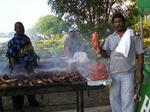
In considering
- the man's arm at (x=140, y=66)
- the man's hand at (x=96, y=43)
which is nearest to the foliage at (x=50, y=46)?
the man's hand at (x=96, y=43)

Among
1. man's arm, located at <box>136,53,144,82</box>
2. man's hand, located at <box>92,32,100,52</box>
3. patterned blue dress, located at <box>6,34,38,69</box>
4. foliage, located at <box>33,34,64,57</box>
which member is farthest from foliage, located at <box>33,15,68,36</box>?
man's arm, located at <box>136,53,144,82</box>

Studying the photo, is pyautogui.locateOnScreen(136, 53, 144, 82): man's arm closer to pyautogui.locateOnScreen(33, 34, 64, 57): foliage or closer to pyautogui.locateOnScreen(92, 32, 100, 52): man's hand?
pyautogui.locateOnScreen(92, 32, 100, 52): man's hand

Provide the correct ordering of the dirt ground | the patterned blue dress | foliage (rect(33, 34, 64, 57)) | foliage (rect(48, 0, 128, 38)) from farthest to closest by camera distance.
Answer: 1. foliage (rect(48, 0, 128, 38))
2. foliage (rect(33, 34, 64, 57))
3. the dirt ground
4. the patterned blue dress

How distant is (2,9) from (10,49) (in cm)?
1182

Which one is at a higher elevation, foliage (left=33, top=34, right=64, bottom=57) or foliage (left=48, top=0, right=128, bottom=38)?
foliage (left=48, top=0, right=128, bottom=38)

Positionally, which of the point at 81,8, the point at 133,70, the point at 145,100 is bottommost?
the point at 145,100

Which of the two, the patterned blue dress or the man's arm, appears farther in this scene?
the patterned blue dress

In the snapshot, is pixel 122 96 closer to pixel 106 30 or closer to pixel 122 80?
pixel 122 80

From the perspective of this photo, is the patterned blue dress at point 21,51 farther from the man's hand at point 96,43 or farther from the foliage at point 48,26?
the foliage at point 48,26

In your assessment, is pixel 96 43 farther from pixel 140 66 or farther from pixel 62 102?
pixel 62 102

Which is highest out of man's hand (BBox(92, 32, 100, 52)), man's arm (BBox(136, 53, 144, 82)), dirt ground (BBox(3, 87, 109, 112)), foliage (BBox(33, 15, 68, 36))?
foliage (BBox(33, 15, 68, 36))

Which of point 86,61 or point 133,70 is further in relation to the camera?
point 86,61

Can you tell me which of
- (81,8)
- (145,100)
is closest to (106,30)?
(81,8)

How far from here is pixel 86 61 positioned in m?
7.64
